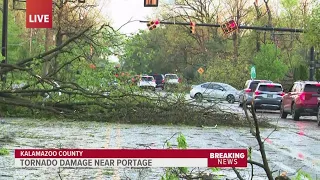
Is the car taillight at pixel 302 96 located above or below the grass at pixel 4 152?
below

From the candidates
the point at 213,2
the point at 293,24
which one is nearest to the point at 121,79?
the point at 293,24

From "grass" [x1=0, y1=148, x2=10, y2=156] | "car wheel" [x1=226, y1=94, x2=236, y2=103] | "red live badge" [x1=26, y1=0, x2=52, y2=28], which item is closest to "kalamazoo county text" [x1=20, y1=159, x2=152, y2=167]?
"grass" [x1=0, y1=148, x2=10, y2=156]

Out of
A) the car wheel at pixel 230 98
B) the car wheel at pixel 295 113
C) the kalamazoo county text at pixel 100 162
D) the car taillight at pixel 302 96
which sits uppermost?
the kalamazoo county text at pixel 100 162

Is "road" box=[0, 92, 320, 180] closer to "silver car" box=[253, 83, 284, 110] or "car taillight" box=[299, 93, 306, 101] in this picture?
"car taillight" box=[299, 93, 306, 101]

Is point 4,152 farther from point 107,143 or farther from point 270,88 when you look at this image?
point 270,88

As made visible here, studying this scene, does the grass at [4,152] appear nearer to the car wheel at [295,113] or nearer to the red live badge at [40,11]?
the red live badge at [40,11]

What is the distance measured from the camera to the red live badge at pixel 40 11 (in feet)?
111

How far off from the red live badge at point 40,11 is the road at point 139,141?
1110 centimetres

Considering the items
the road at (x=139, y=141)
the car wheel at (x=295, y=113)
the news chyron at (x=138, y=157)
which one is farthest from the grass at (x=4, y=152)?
the car wheel at (x=295, y=113)

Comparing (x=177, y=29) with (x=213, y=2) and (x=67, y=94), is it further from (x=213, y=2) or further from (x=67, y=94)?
(x=67, y=94)

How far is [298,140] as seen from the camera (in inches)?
793

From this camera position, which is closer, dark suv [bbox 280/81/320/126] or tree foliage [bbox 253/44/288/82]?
dark suv [bbox 280/81/320/126]

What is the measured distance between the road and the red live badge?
11.1 metres

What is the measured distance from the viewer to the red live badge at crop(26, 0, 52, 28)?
33.8 m
